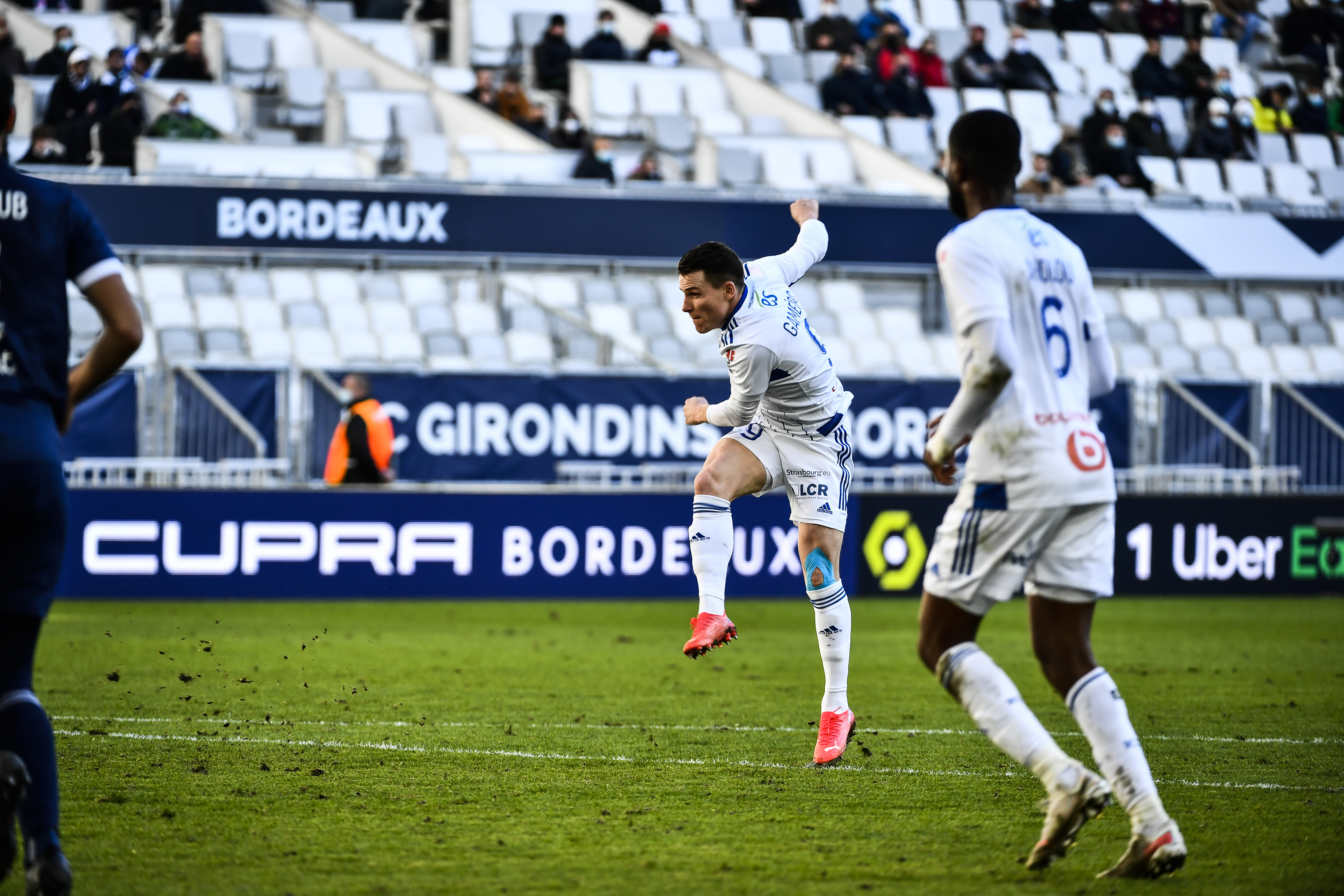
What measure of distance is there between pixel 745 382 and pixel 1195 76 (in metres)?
20.7

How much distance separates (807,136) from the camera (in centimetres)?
2191

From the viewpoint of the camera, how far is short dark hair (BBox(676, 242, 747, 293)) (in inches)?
273

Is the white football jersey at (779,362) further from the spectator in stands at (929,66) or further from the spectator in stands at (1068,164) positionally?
the spectator in stands at (929,66)

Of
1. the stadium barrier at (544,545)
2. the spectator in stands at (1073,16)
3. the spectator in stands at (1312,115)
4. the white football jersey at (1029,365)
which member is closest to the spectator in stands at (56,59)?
the stadium barrier at (544,545)

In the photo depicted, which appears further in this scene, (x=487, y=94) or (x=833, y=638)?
(x=487, y=94)

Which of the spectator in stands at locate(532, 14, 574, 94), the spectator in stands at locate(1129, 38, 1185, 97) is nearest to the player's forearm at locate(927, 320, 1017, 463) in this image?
the spectator in stands at locate(532, 14, 574, 94)

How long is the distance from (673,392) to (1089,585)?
12.6 meters

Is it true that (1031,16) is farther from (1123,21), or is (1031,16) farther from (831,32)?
(831,32)

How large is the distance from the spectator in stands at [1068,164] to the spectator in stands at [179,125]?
35.9 feet

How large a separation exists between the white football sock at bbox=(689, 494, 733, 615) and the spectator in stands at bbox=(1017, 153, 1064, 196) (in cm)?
1486

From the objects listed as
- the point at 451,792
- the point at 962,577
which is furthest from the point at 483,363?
the point at 962,577

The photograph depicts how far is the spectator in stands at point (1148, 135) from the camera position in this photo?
24000 mm

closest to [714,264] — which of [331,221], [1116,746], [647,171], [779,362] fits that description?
[779,362]

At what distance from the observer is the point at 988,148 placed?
15.4 feet
